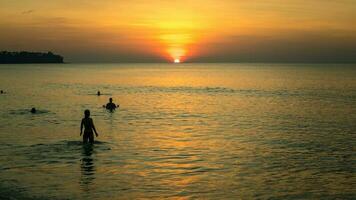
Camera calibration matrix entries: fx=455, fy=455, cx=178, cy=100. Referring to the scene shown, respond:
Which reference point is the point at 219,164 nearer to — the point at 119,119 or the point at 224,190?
the point at 224,190

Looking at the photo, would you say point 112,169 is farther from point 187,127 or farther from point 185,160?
point 187,127

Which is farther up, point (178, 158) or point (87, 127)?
point (87, 127)

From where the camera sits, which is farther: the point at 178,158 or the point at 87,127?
the point at 87,127

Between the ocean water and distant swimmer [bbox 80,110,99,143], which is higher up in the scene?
distant swimmer [bbox 80,110,99,143]

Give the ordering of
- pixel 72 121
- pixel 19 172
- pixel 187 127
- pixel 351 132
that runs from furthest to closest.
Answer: pixel 72 121 → pixel 187 127 → pixel 351 132 → pixel 19 172

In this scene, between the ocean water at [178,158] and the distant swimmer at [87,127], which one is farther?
the distant swimmer at [87,127]

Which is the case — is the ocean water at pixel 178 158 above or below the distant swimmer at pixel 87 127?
below

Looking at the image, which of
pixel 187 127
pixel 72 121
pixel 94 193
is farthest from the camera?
pixel 72 121

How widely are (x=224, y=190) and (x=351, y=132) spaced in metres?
20.2

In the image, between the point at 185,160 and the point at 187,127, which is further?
the point at 187,127

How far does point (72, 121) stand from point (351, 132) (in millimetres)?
23109

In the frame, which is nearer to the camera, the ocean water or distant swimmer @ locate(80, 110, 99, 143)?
the ocean water

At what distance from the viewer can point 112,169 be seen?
21547mm

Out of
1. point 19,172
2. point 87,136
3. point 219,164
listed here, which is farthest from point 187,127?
point 19,172
